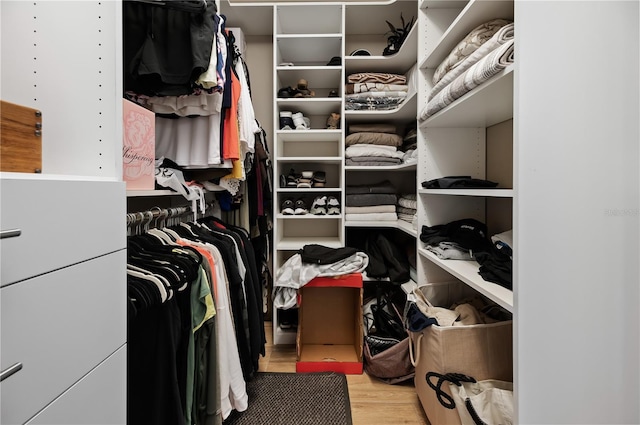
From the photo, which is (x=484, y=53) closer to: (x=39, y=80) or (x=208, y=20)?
(x=208, y=20)

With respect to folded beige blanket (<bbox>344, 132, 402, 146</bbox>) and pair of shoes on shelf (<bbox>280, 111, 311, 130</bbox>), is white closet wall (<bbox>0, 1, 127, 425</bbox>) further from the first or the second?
folded beige blanket (<bbox>344, 132, 402, 146</bbox>)

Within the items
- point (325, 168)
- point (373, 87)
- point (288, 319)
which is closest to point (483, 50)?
point (373, 87)

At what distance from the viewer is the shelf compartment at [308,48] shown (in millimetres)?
2127

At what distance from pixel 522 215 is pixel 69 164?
1.15m

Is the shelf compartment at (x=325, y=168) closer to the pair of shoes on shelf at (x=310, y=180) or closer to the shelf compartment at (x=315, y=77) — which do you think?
the pair of shoes on shelf at (x=310, y=180)

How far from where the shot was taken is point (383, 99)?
7.26 feet

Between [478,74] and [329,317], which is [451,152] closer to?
[478,74]

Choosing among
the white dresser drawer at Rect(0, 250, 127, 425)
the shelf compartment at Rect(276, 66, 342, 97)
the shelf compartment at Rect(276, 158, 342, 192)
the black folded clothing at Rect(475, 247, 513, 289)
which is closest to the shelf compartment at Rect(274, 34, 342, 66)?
the shelf compartment at Rect(276, 66, 342, 97)

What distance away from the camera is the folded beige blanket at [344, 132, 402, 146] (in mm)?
2219

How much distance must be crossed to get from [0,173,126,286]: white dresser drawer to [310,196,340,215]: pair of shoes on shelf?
1.55m

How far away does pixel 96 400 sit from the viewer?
0.65m

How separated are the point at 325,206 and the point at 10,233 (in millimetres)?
1820

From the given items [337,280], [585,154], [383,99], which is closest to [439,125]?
[383,99]

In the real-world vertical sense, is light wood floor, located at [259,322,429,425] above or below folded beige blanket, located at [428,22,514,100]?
below
